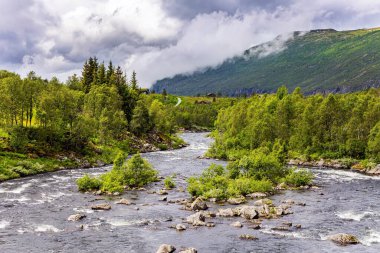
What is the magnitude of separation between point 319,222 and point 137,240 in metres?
23.8

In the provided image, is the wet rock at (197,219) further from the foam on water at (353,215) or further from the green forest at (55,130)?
the green forest at (55,130)

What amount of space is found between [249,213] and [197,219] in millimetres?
7432

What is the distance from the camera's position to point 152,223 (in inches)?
1993

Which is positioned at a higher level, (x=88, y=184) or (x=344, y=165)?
(x=88, y=184)

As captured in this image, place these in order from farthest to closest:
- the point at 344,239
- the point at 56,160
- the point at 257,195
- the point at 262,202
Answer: the point at 56,160 < the point at 257,195 < the point at 262,202 < the point at 344,239

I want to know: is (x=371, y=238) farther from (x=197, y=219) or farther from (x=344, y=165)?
(x=344, y=165)

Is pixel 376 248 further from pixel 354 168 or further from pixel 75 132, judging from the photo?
pixel 75 132

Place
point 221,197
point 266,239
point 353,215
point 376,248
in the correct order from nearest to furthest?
point 376,248 → point 266,239 → point 353,215 → point 221,197

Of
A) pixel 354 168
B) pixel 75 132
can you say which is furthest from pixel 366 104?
pixel 75 132

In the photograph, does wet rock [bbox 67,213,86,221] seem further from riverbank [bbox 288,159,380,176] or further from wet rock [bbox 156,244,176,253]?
riverbank [bbox 288,159,380,176]

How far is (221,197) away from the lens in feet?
208

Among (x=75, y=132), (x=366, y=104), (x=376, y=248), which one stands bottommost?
(x=376, y=248)

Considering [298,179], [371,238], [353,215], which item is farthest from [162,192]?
[371,238]

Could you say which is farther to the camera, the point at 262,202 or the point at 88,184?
the point at 88,184
